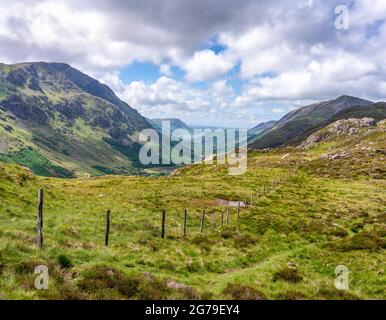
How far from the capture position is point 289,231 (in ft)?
113

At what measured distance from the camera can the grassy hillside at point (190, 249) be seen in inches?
524

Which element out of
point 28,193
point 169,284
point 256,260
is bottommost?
point 256,260

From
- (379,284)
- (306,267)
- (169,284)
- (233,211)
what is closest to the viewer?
(169,284)

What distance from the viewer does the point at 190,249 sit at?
23.4 meters

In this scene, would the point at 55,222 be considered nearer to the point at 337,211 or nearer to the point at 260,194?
the point at 337,211

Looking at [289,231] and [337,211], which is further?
[337,211]

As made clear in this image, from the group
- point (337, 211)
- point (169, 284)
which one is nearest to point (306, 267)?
point (169, 284)

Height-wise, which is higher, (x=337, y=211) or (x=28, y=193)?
(x=28, y=193)

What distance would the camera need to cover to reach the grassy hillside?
43.7 ft

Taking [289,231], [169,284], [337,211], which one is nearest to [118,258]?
[169,284]
